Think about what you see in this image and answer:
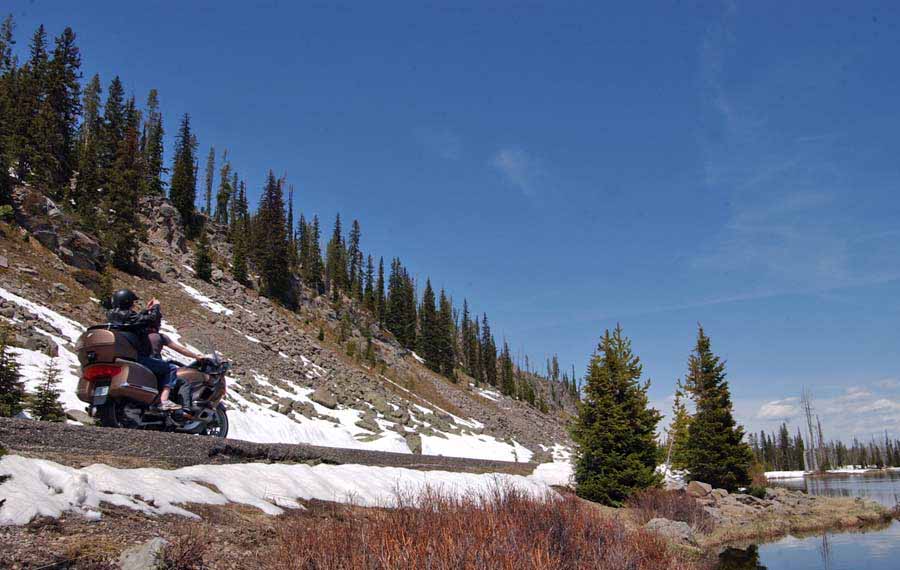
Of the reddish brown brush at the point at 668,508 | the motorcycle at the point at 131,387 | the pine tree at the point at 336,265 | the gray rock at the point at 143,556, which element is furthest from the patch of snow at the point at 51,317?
the pine tree at the point at 336,265

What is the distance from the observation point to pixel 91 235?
115ft

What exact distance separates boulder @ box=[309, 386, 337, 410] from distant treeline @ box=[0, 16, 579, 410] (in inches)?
467

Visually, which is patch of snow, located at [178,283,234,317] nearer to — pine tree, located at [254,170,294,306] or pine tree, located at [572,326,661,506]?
pine tree, located at [254,170,294,306]

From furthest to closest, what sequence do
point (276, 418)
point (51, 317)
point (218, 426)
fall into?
point (276, 418), point (51, 317), point (218, 426)

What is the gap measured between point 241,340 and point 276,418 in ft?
49.5

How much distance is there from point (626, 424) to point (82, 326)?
21.0 m

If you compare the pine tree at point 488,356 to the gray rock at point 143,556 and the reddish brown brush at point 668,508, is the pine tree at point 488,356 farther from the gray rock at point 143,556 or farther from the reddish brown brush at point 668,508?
the gray rock at point 143,556

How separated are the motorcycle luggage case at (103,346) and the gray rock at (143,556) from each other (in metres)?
4.66

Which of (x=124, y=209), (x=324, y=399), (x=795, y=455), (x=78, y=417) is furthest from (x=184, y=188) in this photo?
(x=795, y=455)

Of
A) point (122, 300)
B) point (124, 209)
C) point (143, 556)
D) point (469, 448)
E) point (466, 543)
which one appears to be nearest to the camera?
point (143, 556)

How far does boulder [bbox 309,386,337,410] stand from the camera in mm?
31359

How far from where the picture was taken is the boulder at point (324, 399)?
103 feet

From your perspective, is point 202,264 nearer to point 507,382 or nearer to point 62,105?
point 62,105

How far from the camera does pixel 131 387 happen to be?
8633 mm
